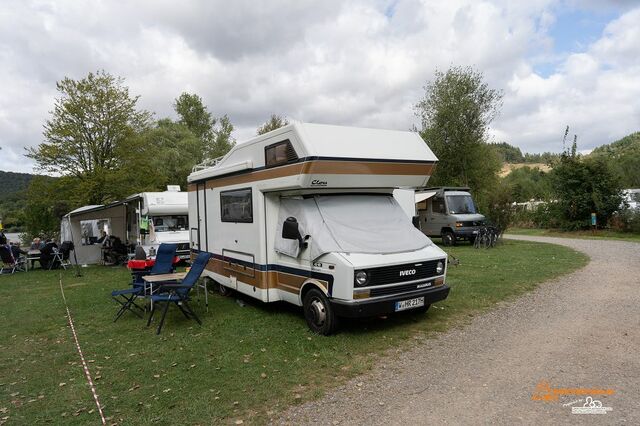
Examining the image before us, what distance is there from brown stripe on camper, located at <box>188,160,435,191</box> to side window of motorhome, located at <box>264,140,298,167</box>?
0.09m

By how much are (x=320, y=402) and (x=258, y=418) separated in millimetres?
601

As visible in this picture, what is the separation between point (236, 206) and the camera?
25.4 ft

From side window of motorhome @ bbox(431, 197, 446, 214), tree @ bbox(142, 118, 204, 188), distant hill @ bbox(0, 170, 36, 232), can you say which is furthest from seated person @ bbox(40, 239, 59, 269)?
distant hill @ bbox(0, 170, 36, 232)

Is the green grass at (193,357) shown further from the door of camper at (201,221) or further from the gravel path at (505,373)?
the door of camper at (201,221)

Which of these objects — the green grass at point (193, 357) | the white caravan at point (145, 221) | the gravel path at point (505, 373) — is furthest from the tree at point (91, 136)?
the gravel path at point (505, 373)

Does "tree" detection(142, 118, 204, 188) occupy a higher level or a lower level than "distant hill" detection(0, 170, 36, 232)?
higher

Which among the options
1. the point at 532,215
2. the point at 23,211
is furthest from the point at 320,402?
the point at 23,211

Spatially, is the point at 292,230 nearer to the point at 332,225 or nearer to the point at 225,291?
the point at 332,225

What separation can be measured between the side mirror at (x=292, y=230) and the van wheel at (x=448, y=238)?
13.5 metres

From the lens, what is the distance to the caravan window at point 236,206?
7.32 meters

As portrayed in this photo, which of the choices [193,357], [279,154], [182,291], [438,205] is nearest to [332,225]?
[279,154]

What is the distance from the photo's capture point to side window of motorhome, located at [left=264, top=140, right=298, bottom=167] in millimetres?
6348

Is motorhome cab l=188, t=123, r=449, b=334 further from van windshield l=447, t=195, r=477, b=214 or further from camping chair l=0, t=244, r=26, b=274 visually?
camping chair l=0, t=244, r=26, b=274

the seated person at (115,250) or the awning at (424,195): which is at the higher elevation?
the awning at (424,195)
